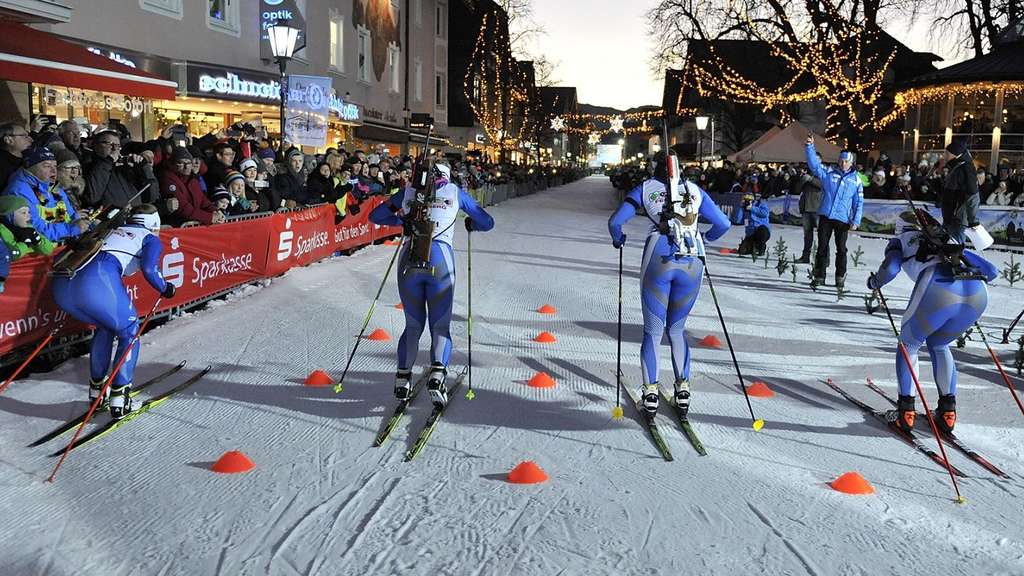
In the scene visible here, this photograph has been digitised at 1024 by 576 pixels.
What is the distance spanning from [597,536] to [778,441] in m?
2.05

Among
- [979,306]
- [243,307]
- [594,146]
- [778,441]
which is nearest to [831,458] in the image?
[778,441]

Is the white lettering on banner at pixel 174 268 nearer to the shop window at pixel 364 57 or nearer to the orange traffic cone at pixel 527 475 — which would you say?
the orange traffic cone at pixel 527 475

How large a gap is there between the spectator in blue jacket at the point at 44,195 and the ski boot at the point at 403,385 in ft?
8.28

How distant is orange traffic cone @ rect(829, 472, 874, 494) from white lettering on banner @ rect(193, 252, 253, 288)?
690cm

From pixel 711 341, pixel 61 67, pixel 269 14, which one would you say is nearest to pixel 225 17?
pixel 269 14

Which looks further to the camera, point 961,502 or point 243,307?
point 243,307

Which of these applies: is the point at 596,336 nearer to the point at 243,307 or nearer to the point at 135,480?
the point at 243,307

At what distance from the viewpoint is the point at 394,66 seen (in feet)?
116

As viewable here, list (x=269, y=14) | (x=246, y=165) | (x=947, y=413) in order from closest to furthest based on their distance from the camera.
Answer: (x=947, y=413) → (x=246, y=165) → (x=269, y=14)

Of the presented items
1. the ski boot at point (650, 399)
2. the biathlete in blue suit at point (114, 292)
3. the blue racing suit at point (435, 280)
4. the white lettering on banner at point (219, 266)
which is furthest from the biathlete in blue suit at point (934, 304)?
the white lettering on banner at point (219, 266)

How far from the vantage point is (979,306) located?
5398 mm

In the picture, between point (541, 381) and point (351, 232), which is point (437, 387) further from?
point (351, 232)

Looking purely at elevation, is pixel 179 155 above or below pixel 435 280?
above

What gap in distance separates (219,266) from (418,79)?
105ft
